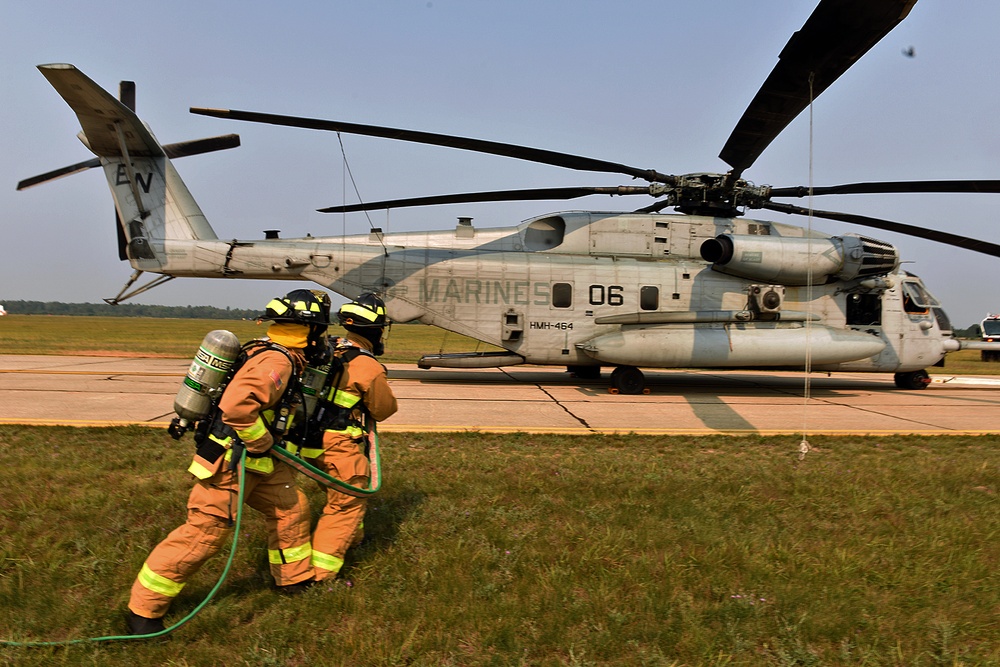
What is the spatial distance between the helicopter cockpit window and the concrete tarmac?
192 cm

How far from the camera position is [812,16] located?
614cm

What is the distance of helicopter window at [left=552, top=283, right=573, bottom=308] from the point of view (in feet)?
40.8

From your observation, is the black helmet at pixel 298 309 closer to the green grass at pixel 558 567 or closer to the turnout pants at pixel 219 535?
the turnout pants at pixel 219 535

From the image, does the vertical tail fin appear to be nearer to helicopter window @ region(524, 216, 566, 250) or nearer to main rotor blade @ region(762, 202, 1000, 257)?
helicopter window @ region(524, 216, 566, 250)

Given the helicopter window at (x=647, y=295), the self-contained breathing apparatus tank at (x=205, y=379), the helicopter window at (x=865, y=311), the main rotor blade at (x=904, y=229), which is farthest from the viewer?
the helicopter window at (x=865, y=311)

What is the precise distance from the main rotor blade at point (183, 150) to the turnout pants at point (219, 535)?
11307 mm

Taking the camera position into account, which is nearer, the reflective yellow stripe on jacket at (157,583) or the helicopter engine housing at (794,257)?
the reflective yellow stripe on jacket at (157,583)

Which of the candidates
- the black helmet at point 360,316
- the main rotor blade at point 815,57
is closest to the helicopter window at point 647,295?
the main rotor blade at point 815,57

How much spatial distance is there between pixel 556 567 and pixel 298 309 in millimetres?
2331

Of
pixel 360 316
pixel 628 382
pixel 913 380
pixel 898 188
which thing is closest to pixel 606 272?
pixel 628 382

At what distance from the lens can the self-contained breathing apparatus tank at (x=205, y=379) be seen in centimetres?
322

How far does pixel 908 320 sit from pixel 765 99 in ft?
26.8

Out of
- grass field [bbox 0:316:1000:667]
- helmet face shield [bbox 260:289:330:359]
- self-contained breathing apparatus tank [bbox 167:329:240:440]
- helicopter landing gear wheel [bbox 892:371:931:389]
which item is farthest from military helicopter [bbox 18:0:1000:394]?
self-contained breathing apparatus tank [bbox 167:329:240:440]

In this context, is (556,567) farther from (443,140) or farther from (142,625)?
(443,140)
